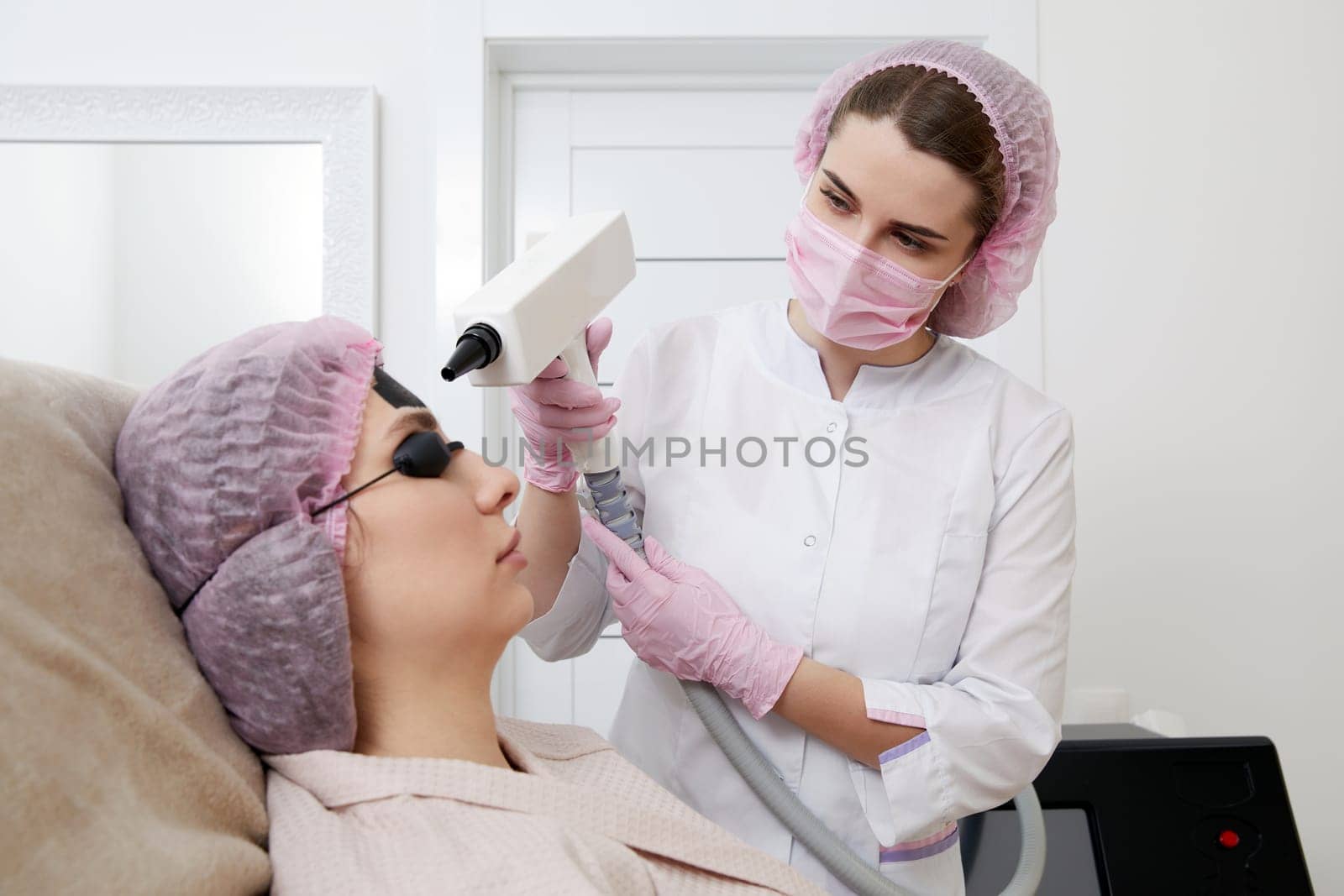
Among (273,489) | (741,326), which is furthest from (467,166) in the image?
(273,489)

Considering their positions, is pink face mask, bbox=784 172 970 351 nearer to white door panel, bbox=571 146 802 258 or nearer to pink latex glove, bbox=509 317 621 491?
pink latex glove, bbox=509 317 621 491

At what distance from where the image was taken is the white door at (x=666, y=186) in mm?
2371

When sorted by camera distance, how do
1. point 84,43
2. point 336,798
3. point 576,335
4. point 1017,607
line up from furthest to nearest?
point 84,43, point 1017,607, point 576,335, point 336,798

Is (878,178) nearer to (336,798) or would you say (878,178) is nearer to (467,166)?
(336,798)

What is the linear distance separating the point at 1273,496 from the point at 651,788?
181cm

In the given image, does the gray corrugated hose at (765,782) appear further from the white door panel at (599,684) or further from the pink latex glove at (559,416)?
the white door panel at (599,684)

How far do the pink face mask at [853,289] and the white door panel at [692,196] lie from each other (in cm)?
109

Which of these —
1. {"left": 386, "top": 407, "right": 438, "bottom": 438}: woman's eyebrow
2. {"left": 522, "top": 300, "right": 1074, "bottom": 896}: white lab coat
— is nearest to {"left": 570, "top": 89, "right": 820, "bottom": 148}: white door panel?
{"left": 522, "top": 300, "right": 1074, "bottom": 896}: white lab coat

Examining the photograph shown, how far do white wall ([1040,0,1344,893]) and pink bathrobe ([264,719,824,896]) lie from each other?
150cm

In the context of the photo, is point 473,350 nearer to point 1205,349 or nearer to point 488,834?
point 488,834

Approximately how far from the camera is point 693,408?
4.56 feet

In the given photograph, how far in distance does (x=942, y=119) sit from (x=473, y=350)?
2.12 ft

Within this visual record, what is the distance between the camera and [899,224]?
3.93ft

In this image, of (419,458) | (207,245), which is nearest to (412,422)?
(419,458)
